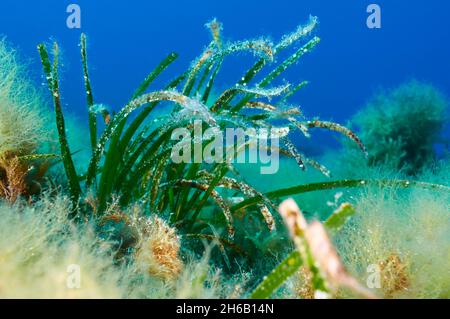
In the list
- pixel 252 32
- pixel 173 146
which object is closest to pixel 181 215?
pixel 173 146

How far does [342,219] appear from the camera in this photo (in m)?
1.27

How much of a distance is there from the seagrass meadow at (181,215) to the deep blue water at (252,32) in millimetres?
61798

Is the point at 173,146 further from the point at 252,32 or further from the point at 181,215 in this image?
the point at 252,32

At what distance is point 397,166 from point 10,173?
17.2 ft

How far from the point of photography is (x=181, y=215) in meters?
2.77

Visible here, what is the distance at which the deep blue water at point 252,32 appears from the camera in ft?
225

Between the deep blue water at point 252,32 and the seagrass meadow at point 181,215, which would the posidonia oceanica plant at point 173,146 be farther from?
the deep blue water at point 252,32

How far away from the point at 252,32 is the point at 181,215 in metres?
66.2

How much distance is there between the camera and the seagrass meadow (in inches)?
62.3

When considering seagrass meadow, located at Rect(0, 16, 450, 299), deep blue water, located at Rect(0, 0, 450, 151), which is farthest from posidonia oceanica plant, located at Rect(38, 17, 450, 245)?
deep blue water, located at Rect(0, 0, 450, 151)

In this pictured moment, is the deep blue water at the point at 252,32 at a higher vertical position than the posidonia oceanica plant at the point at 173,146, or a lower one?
higher

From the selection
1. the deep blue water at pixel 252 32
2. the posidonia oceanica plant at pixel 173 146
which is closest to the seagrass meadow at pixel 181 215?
the posidonia oceanica plant at pixel 173 146

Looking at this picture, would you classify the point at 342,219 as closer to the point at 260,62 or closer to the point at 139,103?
the point at 139,103

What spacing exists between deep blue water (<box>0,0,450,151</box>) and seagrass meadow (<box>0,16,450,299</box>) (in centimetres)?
6180
